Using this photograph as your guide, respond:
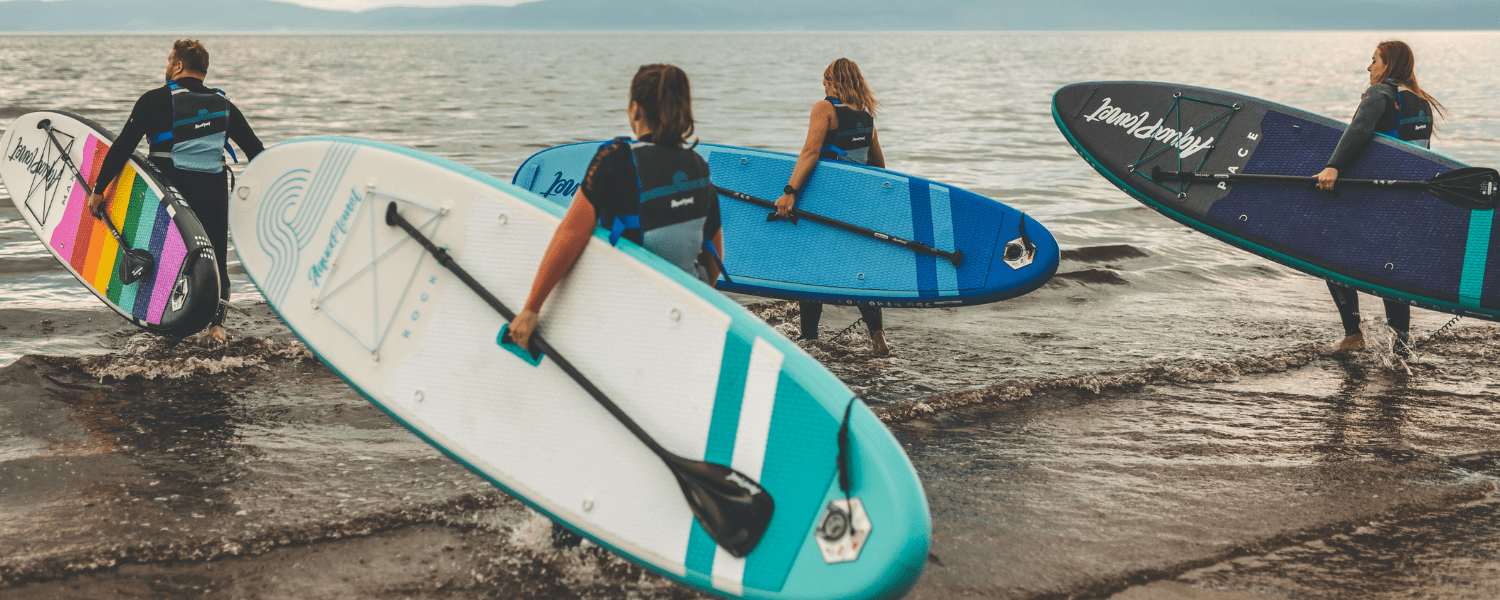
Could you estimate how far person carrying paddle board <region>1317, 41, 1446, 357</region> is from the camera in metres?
5.46

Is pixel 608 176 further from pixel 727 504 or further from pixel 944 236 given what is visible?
pixel 944 236

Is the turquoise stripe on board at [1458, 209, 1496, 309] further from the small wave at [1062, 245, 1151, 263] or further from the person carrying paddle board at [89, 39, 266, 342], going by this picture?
the person carrying paddle board at [89, 39, 266, 342]

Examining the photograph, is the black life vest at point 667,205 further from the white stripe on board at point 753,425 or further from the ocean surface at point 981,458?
the ocean surface at point 981,458

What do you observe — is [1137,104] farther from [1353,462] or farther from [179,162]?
[179,162]

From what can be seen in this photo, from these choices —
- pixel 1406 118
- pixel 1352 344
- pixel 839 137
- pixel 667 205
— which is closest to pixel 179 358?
pixel 667 205

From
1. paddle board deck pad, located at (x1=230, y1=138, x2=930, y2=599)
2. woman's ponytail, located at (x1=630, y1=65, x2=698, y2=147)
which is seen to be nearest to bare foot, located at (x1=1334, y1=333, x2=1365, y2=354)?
paddle board deck pad, located at (x1=230, y1=138, x2=930, y2=599)

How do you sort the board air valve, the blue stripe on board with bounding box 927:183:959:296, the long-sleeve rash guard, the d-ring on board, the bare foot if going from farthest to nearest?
the bare foot, the blue stripe on board with bounding box 927:183:959:296, the long-sleeve rash guard, the d-ring on board, the board air valve

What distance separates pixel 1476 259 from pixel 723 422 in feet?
15.3

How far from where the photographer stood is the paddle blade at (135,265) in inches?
215

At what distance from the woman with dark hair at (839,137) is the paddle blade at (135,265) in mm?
3617

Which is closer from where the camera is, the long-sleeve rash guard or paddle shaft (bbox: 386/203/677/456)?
paddle shaft (bbox: 386/203/677/456)

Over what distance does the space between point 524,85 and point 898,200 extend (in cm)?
3059

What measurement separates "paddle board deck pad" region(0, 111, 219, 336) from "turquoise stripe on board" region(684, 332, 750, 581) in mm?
3566

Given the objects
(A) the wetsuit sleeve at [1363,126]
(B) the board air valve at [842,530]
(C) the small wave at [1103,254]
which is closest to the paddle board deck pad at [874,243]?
(A) the wetsuit sleeve at [1363,126]
